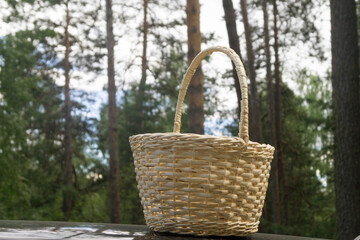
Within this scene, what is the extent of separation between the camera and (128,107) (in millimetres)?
13445

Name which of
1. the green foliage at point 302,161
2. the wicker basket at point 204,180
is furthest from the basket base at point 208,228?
the green foliage at point 302,161

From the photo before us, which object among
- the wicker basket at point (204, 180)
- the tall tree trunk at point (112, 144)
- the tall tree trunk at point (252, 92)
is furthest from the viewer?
the tall tree trunk at point (252, 92)

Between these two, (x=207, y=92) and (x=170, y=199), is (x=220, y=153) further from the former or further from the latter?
(x=207, y=92)

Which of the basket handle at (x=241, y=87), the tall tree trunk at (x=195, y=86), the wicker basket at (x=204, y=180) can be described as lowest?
the wicker basket at (x=204, y=180)

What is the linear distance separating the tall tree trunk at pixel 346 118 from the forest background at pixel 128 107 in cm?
418

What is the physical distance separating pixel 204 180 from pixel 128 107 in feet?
39.6

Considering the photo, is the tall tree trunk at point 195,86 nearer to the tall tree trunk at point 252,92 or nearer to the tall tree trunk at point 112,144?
the tall tree trunk at point 252,92

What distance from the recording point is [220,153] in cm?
147

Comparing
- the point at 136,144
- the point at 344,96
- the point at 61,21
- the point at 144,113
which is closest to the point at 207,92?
the point at 144,113

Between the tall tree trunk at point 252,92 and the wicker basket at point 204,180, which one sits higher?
the tall tree trunk at point 252,92

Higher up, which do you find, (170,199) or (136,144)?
(136,144)

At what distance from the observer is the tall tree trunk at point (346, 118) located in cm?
536

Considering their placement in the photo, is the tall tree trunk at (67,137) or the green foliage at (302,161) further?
the tall tree trunk at (67,137)

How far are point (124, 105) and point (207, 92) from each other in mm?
2437
